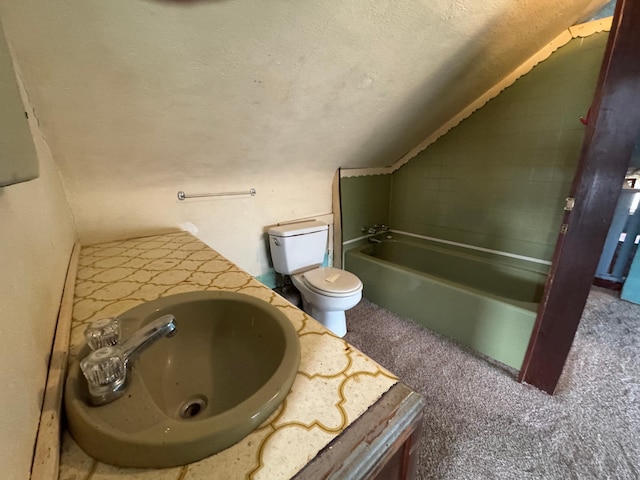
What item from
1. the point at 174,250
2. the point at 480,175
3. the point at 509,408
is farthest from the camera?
the point at 480,175

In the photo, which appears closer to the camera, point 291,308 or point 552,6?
point 291,308

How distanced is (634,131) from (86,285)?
209 cm

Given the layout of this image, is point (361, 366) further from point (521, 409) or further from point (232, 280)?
point (521, 409)

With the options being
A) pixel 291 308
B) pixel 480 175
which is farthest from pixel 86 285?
pixel 480 175

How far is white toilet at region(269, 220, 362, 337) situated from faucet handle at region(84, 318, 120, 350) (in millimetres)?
1272

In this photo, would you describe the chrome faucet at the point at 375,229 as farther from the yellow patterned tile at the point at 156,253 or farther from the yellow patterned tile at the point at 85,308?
the yellow patterned tile at the point at 85,308

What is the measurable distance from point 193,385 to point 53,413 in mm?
277

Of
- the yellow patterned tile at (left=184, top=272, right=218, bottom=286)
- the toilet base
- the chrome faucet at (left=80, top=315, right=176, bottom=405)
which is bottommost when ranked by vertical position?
the toilet base

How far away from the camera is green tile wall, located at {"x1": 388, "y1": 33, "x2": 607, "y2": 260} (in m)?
1.76

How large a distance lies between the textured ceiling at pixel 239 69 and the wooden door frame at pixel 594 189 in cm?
51

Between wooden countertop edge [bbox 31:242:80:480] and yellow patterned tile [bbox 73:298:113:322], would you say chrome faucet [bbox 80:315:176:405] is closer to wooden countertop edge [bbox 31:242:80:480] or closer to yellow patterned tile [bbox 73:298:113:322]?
wooden countertop edge [bbox 31:242:80:480]

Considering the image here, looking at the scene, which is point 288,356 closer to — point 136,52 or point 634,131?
point 136,52

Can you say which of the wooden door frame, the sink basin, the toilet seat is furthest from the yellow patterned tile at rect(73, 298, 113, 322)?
the wooden door frame

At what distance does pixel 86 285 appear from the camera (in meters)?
0.88
